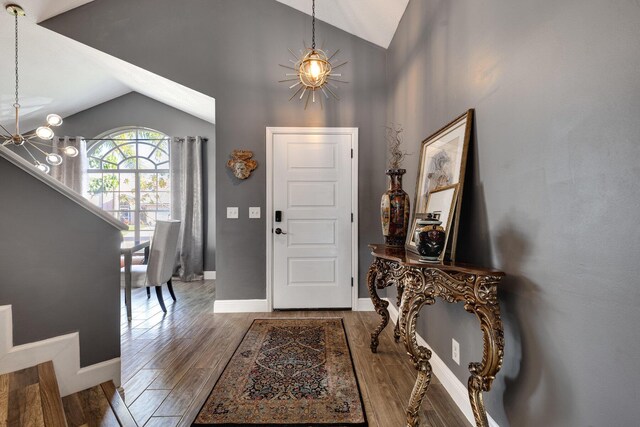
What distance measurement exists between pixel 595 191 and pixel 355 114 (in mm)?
2762

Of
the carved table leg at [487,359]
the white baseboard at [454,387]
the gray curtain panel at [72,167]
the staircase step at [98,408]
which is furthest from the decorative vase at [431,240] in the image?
the gray curtain panel at [72,167]

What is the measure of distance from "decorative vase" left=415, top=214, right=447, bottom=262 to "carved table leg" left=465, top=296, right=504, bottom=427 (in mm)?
315

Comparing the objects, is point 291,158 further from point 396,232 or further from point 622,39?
point 622,39

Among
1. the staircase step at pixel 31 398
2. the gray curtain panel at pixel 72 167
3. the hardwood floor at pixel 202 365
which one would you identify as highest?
the gray curtain panel at pixel 72 167

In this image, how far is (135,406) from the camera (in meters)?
1.72

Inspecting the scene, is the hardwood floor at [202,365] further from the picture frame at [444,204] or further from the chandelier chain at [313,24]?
the chandelier chain at [313,24]

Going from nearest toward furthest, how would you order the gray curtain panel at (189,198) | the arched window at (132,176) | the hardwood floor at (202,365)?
the hardwood floor at (202,365) → the gray curtain panel at (189,198) → the arched window at (132,176)

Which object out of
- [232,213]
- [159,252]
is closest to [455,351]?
[232,213]

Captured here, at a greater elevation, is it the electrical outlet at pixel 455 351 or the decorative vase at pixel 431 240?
the decorative vase at pixel 431 240

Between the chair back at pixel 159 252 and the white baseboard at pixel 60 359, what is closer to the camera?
the white baseboard at pixel 60 359

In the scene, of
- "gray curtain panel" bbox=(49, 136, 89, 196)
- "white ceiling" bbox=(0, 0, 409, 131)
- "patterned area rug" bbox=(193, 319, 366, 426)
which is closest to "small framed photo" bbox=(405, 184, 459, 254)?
"patterned area rug" bbox=(193, 319, 366, 426)

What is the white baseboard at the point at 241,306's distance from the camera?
10.8 ft

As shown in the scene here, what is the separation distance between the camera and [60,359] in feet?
5.36

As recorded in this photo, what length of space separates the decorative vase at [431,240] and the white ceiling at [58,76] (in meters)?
3.02
